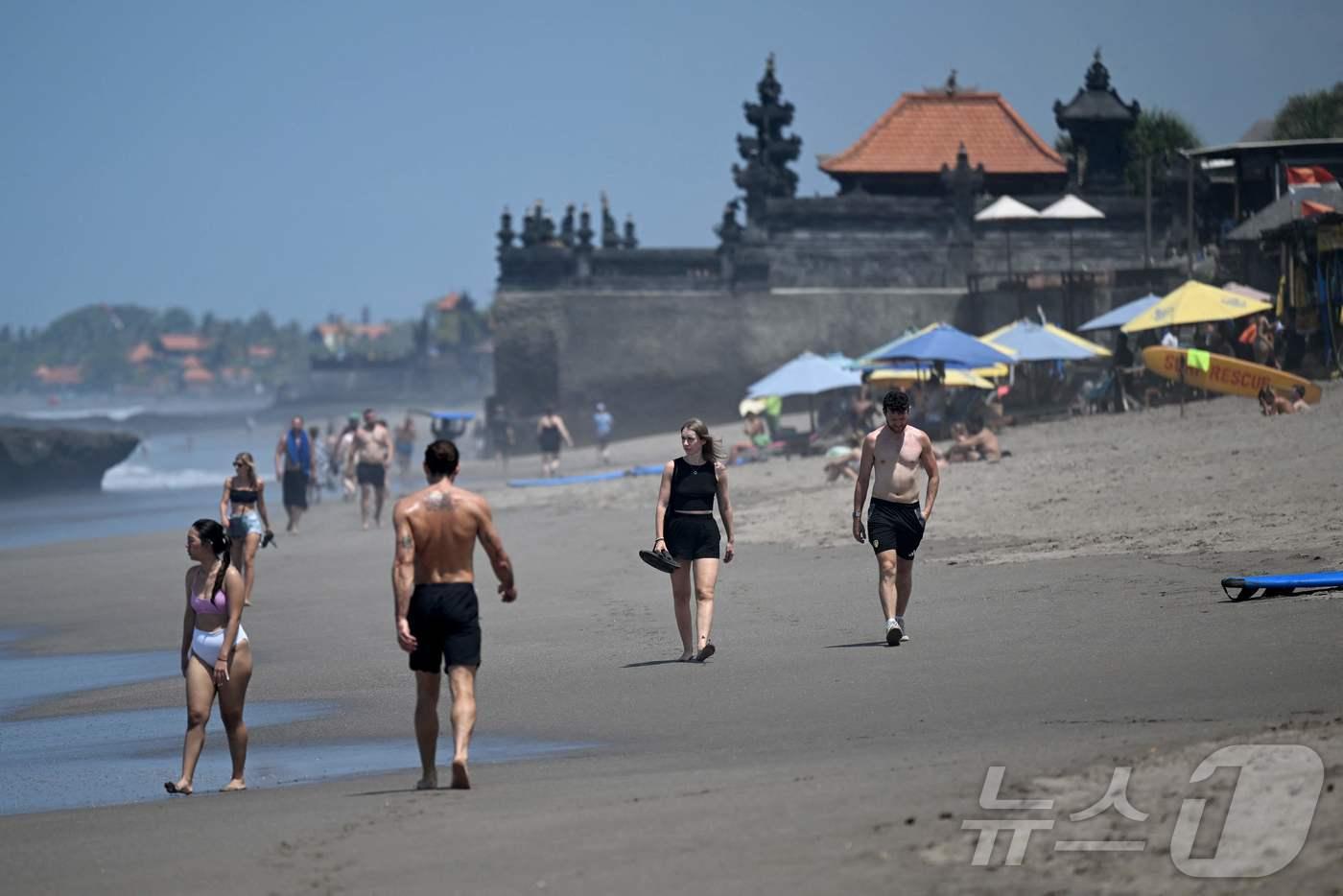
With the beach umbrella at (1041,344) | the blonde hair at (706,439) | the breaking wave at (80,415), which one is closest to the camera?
the blonde hair at (706,439)

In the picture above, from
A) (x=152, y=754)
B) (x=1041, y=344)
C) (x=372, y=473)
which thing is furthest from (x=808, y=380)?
(x=152, y=754)

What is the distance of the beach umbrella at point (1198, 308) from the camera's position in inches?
1014

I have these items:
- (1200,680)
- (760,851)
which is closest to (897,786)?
(760,851)

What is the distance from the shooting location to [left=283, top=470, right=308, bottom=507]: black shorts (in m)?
22.2

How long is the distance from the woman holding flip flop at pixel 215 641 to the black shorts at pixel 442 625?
102 cm

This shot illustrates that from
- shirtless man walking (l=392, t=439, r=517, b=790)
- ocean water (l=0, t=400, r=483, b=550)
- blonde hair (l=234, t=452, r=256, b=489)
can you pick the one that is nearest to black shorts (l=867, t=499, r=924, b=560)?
shirtless man walking (l=392, t=439, r=517, b=790)

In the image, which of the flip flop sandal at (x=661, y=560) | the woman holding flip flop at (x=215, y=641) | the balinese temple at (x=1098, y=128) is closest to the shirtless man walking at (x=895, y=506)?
the flip flop sandal at (x=661, y=560)

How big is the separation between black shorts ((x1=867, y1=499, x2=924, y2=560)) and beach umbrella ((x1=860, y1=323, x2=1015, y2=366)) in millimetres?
15912

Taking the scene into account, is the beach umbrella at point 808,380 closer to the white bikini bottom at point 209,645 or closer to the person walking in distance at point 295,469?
the person walking in distance at point 295,469

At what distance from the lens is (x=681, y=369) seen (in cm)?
3931

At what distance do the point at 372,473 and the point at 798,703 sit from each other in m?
15.0

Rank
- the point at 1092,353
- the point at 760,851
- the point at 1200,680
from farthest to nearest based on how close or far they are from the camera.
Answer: the point at 1092,353 → the point at 1200,680 → the point at 760,851

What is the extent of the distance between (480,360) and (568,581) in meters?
141

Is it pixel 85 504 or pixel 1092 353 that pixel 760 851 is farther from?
pixel 85 504
